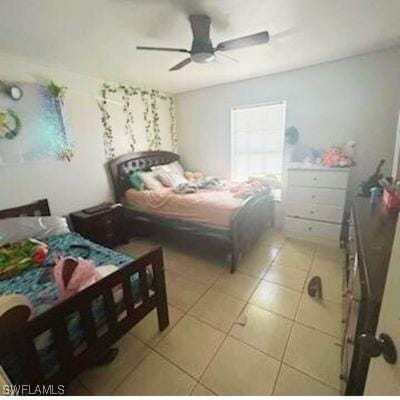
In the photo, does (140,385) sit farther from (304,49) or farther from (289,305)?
(304,49)

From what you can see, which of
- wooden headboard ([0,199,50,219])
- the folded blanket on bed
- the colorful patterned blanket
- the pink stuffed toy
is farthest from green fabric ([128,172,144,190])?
the pink stuffed toy

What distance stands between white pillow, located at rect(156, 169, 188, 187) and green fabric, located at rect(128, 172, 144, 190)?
31 centimetres

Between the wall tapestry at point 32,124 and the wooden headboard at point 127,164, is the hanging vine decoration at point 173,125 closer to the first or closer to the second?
the wooden headboard at point 127,164

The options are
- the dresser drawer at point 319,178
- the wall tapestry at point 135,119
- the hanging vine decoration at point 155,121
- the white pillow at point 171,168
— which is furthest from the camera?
the hanging vine decoration at point 155,121

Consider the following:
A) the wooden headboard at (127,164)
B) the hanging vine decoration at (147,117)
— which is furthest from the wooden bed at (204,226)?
the hanging vine decoration at (147,117)

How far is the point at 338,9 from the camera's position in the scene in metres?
1.76

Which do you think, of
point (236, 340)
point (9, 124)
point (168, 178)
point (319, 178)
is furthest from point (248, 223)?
point (9, 124)

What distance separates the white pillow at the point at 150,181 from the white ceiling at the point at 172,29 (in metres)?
1.44

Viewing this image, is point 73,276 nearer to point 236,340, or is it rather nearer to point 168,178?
point 236,340

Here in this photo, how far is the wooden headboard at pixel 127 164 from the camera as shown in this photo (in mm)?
3490

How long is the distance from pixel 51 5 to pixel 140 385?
8.59ft

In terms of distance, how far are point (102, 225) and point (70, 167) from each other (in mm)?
885

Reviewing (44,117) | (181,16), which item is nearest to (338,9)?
(181,16)

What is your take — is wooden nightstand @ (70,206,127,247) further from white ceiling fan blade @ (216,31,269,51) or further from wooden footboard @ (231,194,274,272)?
white ceiling fan blade @ (216,31,269,51)
